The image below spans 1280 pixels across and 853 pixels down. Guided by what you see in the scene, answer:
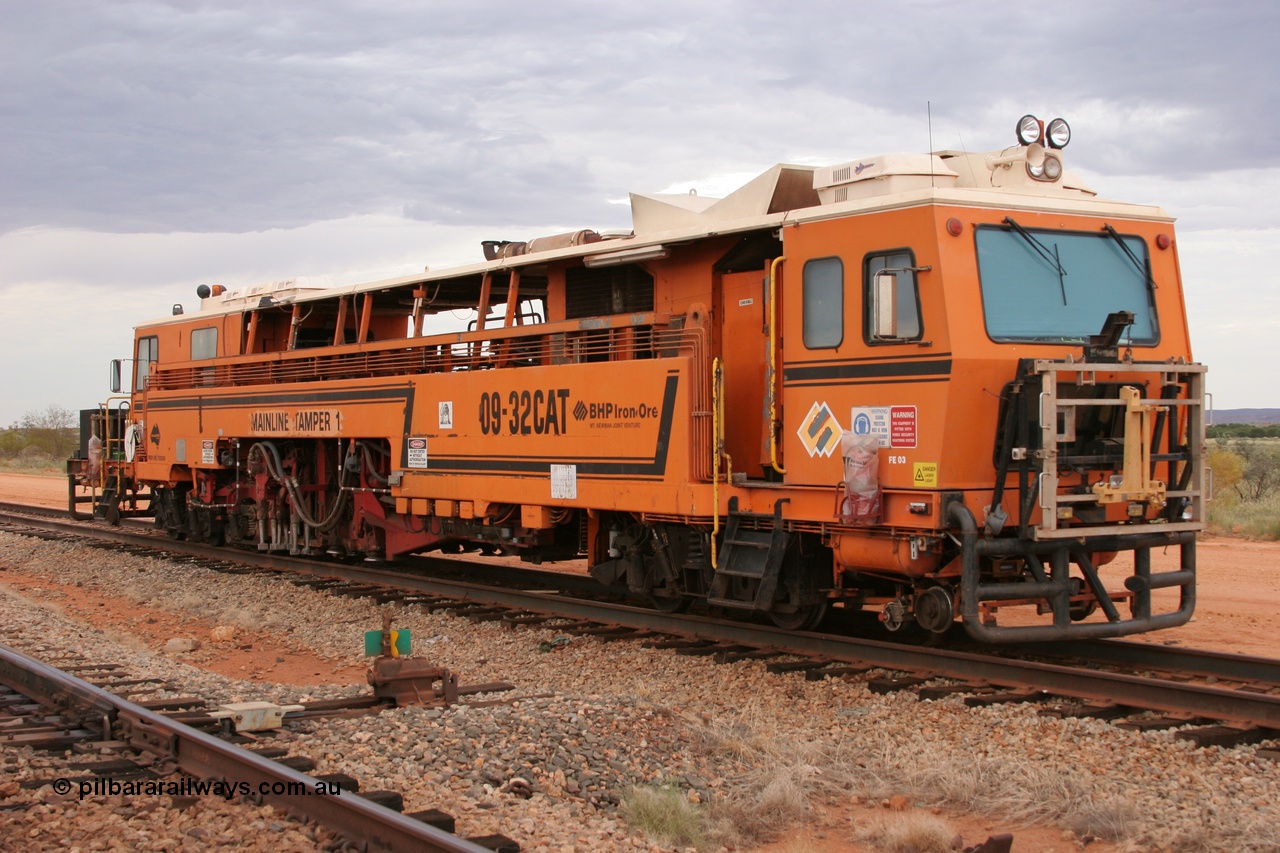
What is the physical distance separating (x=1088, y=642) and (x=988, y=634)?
79.1 inches

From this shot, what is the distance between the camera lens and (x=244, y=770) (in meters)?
5.57

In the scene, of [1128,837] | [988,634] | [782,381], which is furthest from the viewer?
[782,381]

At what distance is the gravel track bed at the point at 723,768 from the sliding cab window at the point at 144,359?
11187 millimetres

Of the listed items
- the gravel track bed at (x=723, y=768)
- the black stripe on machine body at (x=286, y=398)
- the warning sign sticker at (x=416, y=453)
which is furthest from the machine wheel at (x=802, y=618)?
the black stripe on machine body at (x=286, y=398)

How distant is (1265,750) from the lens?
6.45 m

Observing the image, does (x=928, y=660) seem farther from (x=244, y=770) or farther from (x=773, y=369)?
(x=244, y=770)

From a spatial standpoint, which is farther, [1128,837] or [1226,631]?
[1226,631]

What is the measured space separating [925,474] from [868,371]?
0.88 m

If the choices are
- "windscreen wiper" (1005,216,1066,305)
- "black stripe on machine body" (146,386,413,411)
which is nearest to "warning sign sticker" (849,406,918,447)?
"windscreen wiper" (1005,216,1066,305)

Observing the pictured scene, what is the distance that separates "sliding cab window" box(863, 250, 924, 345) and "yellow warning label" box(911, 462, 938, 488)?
33.8 inches

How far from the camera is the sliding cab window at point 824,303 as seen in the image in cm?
849

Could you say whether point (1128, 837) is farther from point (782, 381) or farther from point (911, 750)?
point (782, 381)

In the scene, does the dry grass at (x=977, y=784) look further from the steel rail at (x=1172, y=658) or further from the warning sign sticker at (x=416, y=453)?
the warning sign sticker at (x=416, y=453)

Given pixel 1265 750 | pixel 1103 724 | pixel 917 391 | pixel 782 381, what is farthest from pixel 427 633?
pixel 1265 750
